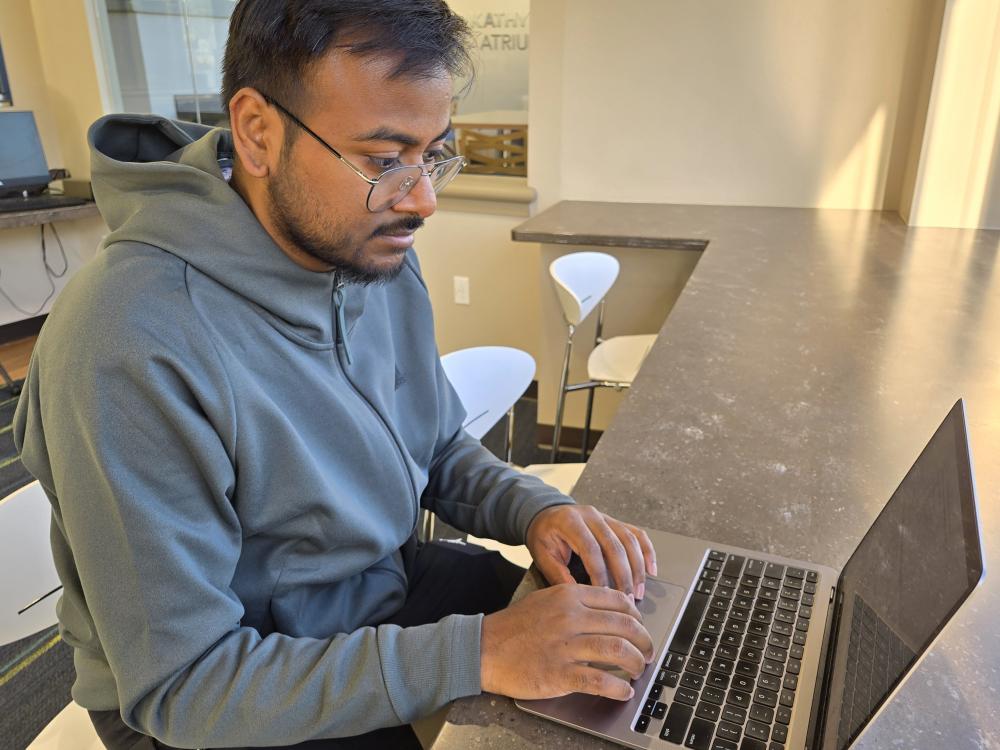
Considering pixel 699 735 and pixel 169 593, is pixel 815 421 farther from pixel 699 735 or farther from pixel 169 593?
pixel 169 593

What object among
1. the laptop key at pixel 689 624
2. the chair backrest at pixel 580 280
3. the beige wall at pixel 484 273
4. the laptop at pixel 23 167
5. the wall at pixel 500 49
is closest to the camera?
the laptop key at pixel 689 624

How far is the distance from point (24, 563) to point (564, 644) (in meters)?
0.73

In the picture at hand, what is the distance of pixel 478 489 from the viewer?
41.7 inches

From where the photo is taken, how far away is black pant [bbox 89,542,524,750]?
0.98m

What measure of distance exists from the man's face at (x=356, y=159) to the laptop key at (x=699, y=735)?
56 centimetres

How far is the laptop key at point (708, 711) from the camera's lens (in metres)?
0.57

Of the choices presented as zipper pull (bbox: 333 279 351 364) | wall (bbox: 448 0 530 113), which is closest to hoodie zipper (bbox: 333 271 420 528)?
zipper pull (bbox: 333 279 351 364)

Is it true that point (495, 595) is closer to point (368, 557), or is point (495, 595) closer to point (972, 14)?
point (368, 557)

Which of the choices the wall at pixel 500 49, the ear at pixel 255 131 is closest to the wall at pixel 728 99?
the wall at pixel 500 49

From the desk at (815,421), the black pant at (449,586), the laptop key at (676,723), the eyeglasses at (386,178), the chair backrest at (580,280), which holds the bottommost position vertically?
the black pant at (449,586)

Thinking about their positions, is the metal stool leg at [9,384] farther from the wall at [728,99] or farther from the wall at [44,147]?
the wall at [728,99]

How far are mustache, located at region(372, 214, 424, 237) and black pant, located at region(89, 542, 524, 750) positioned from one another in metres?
0.50

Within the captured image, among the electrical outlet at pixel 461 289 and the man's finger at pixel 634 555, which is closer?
the man's finger at pixel 634 555

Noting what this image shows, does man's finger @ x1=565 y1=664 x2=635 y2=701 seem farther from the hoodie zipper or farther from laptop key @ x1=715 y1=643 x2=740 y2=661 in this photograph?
the hoodie zipper
